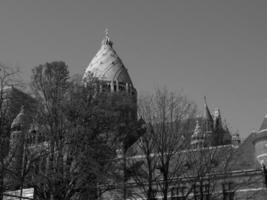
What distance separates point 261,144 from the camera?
38.0 metres

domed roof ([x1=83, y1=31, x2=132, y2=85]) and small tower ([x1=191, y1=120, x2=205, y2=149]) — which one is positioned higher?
domed roof ([x1=83, y1=31, x2=132, y2=85])

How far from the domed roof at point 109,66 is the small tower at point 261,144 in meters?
25.9

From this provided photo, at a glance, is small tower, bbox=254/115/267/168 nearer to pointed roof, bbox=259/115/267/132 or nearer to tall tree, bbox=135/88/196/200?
pointed roof, bbox=259/115/267/132

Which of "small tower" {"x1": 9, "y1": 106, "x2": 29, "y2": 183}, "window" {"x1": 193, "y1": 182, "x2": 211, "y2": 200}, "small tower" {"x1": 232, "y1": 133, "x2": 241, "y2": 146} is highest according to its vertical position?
"small tower" {"x1": 232, "y1": 133, "x2": 241, "y2": 146}

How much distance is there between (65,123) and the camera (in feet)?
82.8

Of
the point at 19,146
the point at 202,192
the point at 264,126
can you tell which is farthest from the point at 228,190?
the point at 19,146

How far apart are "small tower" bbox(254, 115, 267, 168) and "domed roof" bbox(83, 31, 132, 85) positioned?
25.9m

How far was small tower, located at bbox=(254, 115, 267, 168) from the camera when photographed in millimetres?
37412

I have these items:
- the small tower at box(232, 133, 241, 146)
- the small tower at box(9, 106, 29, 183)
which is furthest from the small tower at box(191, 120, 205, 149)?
the small tower at box(232, 133, 241, 146)

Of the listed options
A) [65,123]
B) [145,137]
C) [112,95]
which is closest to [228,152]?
[145,137]

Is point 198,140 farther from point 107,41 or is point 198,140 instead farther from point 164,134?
point 107,41

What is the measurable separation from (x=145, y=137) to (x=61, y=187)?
6.14 meters

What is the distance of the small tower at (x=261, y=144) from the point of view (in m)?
37.4

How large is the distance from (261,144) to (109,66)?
98.3 ft
